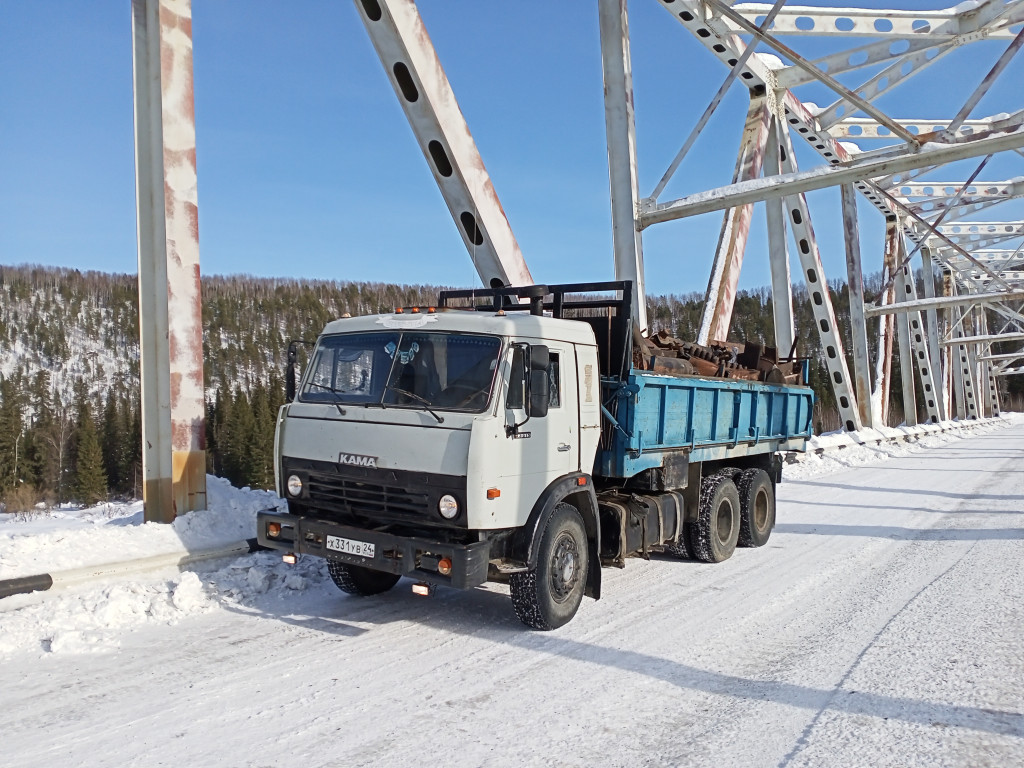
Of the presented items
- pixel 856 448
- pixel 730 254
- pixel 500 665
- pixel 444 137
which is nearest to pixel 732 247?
A: pixel 730 254

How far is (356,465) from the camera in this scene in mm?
5375

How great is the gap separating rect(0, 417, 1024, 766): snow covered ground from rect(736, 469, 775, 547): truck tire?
1.03 m

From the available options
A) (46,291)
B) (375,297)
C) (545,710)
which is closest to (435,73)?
(545,710)

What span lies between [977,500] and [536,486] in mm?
9977

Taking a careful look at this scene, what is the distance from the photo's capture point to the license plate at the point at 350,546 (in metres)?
5.25

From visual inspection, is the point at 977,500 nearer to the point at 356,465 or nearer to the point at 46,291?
the point at 356,465

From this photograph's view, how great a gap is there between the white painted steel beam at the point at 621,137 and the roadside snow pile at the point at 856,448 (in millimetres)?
5219

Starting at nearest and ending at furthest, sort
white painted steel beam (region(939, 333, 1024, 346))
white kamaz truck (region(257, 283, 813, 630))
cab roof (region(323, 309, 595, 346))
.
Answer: white kamaz truck (region(257, 283, 813, 630)) → cab roof (region(323, 309, 595, 346)) → white painted steel beam (region(939, 333, 1024, 346))

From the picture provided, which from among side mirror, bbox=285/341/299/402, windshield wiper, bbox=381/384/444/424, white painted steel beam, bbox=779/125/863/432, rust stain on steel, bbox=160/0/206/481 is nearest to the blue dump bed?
windshield wiper, bbox=381/384/444/424

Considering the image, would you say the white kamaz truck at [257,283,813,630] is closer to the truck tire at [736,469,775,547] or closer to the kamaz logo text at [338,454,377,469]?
the kamaz logo text at [338,454,377,469]

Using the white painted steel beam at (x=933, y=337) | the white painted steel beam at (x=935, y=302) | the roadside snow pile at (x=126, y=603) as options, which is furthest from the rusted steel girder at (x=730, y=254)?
the white painted steel beam at (x=933, y=337)

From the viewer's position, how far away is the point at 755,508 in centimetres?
916

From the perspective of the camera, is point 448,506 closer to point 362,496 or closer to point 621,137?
point 362,496

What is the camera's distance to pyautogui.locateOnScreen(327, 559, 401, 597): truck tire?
6.20 metres
